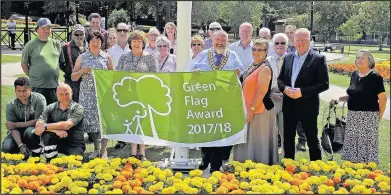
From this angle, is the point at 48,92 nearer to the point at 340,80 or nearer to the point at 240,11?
the point at 340,80

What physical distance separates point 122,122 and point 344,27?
30.9 m

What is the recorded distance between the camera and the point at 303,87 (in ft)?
20.2

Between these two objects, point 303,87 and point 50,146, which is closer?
point 303,87

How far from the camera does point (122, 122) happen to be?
615 centimetres

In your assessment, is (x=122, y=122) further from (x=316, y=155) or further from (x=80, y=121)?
(x=316, y=155)

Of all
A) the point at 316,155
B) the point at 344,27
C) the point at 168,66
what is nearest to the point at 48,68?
the point at 168,66

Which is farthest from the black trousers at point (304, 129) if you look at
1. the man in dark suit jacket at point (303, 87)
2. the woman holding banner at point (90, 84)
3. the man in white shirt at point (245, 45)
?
the woman holding banner at point (90, 84)

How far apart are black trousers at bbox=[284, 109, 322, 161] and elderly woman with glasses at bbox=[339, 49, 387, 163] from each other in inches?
20.2

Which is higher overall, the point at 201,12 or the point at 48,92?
the point at 201,12

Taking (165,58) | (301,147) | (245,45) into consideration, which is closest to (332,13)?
(301,147)

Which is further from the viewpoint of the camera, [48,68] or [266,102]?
[48,68]

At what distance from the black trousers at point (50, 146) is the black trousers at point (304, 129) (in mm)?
2639

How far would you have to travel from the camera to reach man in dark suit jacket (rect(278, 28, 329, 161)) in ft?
20.0

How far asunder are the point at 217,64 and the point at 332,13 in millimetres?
27161
